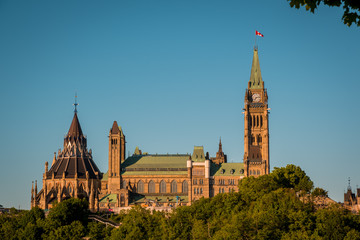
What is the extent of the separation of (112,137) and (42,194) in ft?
A: 84.6

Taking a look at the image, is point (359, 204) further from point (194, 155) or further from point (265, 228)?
point (265, 228)

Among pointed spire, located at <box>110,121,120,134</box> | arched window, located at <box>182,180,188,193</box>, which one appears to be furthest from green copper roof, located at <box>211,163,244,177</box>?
pointed spire, located at <box>110,121,120,134</box>

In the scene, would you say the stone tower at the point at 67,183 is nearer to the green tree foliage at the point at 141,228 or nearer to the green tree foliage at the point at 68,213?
the green tree foliage at the point at 68,213

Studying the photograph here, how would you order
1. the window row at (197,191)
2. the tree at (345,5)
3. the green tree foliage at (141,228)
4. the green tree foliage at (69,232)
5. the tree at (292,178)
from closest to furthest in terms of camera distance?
1. the tree at (345,5)
2. the green tree foliage at (141,228)
3. the green tree foliage at (69,232)
4. the tree at (292,178)
5. the window row at (197,191)

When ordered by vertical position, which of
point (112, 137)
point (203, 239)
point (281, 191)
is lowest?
point (203, 239)

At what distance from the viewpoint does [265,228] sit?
98188mm

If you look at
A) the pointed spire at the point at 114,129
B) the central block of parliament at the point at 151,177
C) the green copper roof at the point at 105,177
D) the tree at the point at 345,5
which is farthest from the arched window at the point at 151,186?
the tree at the point at 345,5

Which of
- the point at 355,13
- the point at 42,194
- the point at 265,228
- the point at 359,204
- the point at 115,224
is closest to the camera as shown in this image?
the point at 355,13

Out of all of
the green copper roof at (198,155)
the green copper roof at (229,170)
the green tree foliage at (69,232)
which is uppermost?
the green copper roof at (198,155)

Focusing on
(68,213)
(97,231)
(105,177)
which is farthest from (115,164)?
(97,231)

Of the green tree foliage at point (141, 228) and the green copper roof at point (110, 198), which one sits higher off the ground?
the green copper roof at point (110, 198)

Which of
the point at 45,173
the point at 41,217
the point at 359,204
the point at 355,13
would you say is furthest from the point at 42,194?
the point at 355,13

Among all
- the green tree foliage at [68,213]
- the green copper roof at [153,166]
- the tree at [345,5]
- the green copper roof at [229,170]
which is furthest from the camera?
the green copper roof at [153,166]

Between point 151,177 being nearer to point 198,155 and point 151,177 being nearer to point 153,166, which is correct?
point 153,166
